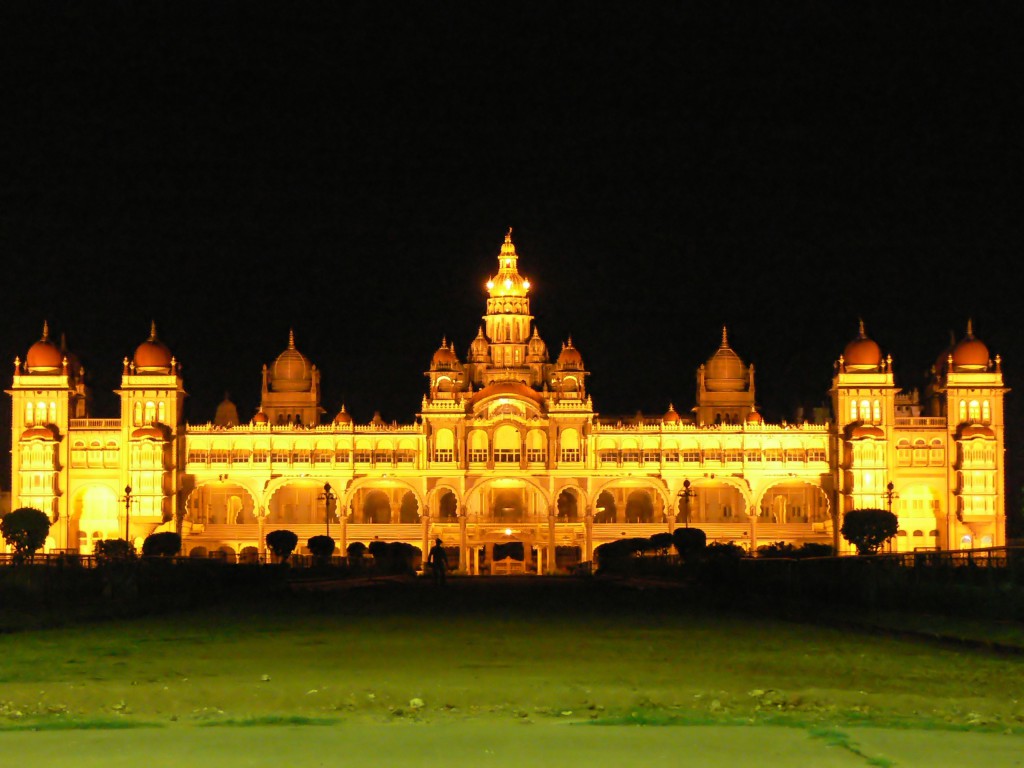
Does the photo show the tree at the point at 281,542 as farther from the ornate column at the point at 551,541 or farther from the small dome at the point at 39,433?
the small dome at the point at 39,433

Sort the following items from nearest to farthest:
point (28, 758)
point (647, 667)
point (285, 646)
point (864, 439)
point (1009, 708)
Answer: point (28, 758)
point (1009, 708)
point (647, 667)
point (285, 646)
point (864, 439)

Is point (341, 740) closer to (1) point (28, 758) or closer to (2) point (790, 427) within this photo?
(1) point (28, 758)

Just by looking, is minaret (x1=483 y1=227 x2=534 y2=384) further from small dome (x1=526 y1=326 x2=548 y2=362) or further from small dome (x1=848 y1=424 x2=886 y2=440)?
small dome (x1=848 y1=424 x2=886 y2=440)

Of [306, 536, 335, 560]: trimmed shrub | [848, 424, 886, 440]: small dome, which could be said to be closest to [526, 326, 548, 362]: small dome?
[848, 424, 886, 440]: small dome

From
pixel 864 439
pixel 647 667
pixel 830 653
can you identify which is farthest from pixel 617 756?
pixel 864 439

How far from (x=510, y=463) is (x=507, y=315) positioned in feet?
57.3

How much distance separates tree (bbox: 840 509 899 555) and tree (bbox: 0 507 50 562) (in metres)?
41.7

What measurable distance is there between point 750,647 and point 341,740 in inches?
414

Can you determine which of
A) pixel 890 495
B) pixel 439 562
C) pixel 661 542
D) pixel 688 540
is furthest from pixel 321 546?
pixel 439 562

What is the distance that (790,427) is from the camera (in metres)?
102

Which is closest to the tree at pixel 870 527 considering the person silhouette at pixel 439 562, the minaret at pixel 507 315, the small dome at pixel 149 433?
the minaret at pixel 507 315

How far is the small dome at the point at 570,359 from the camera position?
112 meters

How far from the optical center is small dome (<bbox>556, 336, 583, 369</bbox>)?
112 metres

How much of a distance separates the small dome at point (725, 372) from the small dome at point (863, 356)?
1087 cm
